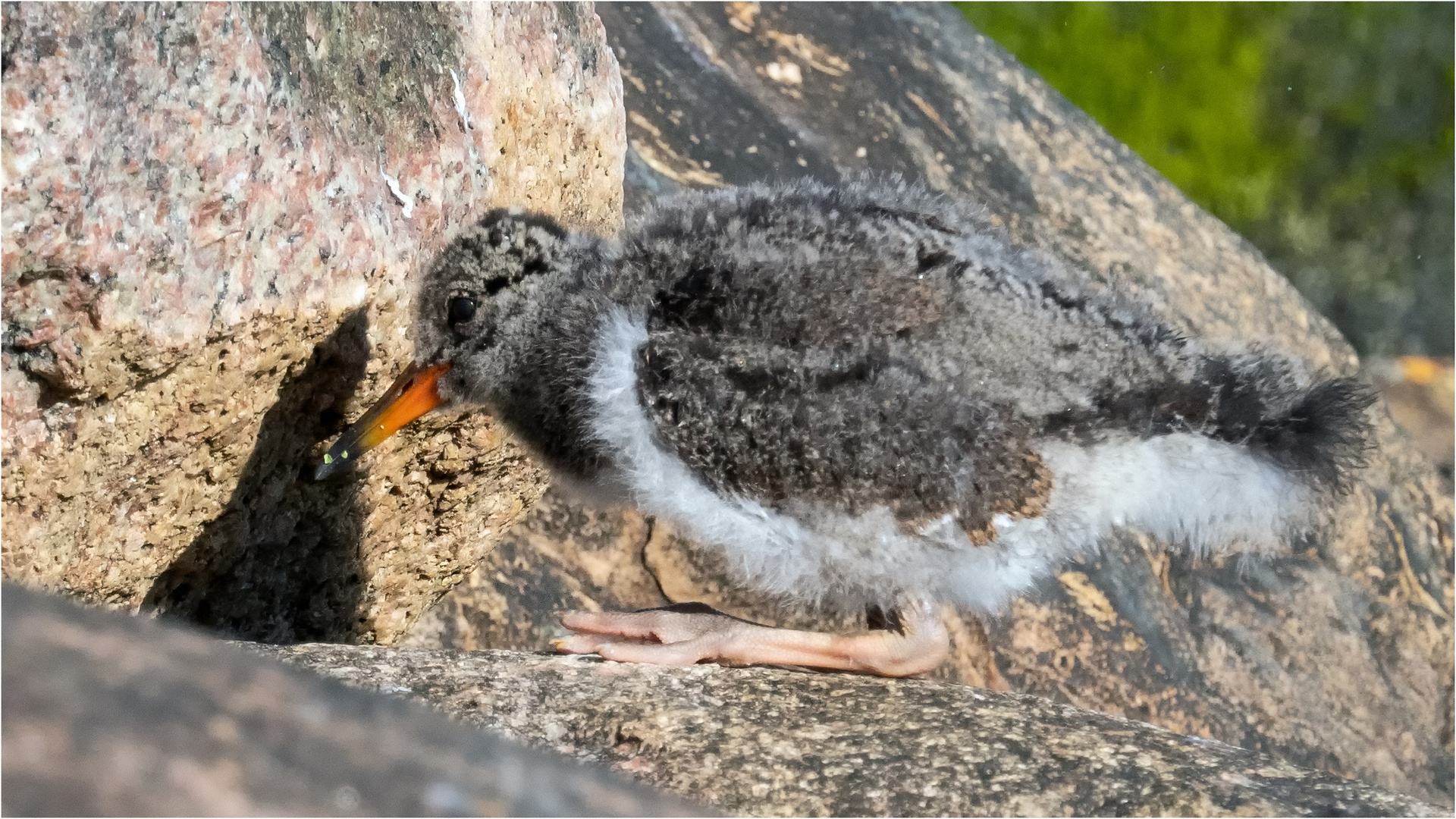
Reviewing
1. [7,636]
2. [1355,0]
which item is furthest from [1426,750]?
[1355,0]

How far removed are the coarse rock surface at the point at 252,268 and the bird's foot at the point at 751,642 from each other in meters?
0.58

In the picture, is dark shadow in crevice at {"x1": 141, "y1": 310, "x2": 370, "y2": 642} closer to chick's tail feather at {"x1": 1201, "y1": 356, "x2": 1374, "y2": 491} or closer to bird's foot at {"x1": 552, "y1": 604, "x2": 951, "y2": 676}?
bird's foot at {"x1": 552, "y1": 604, "x2": 951, "y2": 676}

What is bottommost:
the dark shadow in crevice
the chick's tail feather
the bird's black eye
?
the dark shadow in crevice

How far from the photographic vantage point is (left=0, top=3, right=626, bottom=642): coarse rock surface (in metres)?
1.91

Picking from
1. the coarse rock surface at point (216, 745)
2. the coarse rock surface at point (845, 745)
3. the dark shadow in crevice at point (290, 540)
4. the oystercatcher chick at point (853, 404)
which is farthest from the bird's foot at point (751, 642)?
the coarse rock surface at point (216, 745)

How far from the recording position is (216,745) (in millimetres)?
888

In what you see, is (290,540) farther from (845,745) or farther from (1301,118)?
(1301,118)

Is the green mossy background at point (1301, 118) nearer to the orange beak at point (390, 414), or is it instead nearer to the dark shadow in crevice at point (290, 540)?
the orange beak at point (390, 414)

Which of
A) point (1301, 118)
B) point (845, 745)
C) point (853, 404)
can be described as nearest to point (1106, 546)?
point (853, 404)

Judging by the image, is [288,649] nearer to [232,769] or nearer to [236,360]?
[236,360]

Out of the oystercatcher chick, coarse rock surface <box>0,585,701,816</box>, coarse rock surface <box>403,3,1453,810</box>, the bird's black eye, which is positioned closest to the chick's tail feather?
Result: the oystercatcher chick

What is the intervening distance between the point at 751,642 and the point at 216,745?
1.93 m

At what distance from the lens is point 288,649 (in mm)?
2338

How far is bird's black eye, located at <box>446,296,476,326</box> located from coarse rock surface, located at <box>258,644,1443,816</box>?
0.78 m
